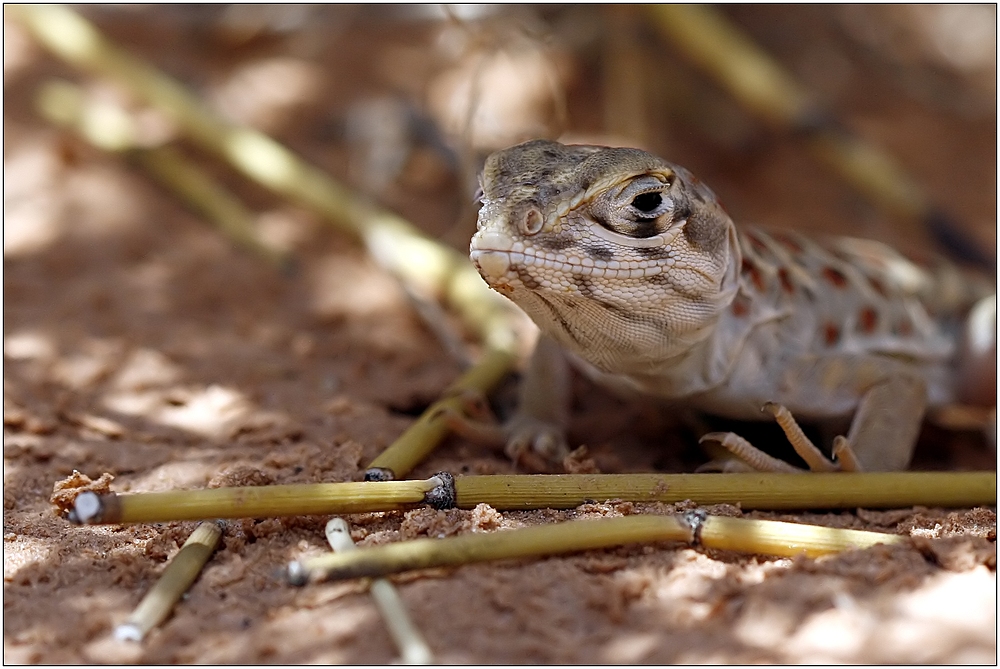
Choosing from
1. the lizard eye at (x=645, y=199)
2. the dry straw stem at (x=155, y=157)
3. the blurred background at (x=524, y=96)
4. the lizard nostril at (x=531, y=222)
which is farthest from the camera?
the blurred background at (x=524, y=96)

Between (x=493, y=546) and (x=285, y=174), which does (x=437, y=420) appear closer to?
(x=493, y=546)

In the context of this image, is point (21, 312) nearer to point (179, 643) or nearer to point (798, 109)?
point (179, 643)

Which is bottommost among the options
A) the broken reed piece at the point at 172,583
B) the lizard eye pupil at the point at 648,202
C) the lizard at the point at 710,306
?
the broken reed piece at the point at 172,583

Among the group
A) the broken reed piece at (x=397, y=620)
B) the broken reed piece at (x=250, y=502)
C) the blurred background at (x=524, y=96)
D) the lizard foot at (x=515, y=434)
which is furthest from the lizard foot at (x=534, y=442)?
the blurred background at (x=524, y=96)

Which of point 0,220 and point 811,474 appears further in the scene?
point 0,220

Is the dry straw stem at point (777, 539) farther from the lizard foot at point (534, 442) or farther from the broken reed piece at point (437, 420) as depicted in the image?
the broken reed piece at point (437, 420)

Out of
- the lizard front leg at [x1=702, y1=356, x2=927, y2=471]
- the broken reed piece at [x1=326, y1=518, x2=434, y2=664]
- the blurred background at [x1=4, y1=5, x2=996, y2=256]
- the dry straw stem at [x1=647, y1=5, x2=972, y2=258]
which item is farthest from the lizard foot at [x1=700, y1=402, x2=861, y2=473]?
the dry straw stem at [x1=647, y1=5, x2=972, y2=258]

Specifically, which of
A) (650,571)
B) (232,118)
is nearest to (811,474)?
(650,571)
